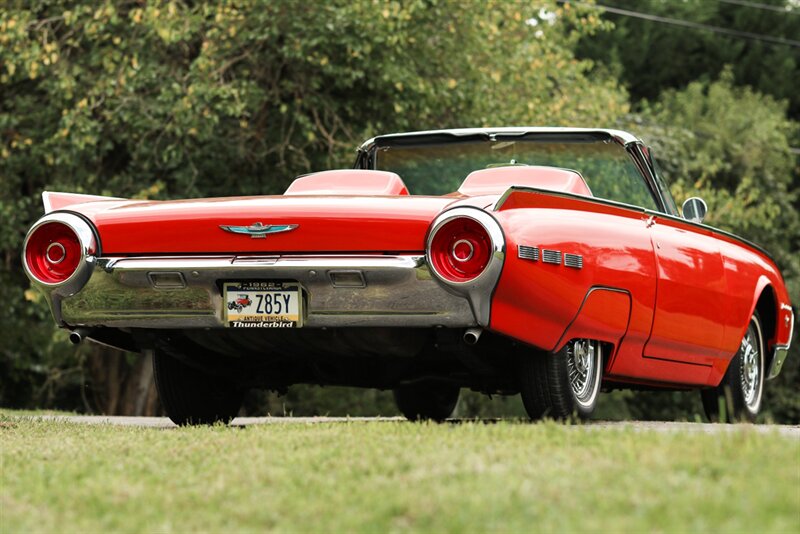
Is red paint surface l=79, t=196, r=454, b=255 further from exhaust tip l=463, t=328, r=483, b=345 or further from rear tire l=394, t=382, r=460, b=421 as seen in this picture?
rear tire l=394, t=382, r=460, b=421

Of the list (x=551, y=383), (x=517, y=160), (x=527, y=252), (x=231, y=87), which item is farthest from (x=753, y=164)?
(x=527, y=252)

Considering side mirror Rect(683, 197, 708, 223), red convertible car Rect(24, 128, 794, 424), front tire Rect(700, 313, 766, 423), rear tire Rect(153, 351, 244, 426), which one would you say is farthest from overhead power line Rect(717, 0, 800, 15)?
rear tire Rect(153, 351, 244, 426)

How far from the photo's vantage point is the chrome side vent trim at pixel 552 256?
6.15 m

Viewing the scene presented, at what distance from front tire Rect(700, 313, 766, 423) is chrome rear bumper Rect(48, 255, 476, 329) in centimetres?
313

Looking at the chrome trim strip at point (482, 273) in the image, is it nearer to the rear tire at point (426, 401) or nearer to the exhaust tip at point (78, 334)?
the exhaust tip at point (78, 334)

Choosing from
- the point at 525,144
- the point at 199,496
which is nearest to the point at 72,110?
the point at 525,144

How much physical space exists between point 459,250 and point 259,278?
93cm

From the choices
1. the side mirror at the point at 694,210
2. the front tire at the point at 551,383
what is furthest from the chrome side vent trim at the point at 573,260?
the side mirror at the point at 694,210

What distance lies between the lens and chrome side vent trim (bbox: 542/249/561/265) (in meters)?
6.15

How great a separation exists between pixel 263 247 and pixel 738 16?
123ft

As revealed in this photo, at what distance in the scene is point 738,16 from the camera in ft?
136

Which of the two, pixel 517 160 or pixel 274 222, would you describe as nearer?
pixel 274 222

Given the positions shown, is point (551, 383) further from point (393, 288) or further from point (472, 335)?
point (393, 288)

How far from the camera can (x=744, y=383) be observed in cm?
879
